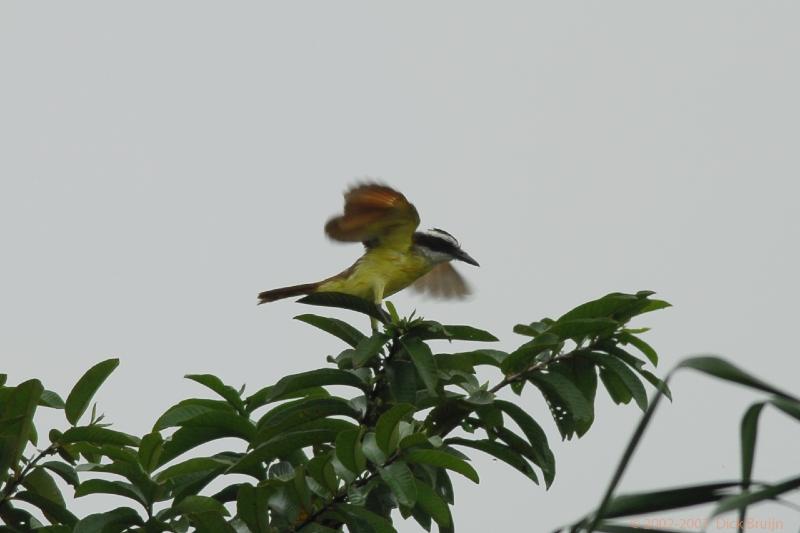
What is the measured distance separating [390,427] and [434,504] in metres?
0.21

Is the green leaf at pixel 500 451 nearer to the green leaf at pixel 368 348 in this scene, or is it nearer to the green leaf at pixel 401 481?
the green leaf at pixel 368 348

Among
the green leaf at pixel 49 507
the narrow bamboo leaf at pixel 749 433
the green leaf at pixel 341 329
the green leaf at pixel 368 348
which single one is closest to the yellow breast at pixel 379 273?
the green leaf at pixel 341 329

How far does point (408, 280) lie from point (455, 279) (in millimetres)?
782

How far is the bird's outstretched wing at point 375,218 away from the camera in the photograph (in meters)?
4.84

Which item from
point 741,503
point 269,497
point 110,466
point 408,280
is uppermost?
point 408,280

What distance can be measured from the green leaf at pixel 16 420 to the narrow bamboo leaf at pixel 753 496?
6.51ft

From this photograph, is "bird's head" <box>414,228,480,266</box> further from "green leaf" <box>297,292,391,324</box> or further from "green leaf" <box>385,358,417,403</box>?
"green leaf" <box>385,358,417,403</box>

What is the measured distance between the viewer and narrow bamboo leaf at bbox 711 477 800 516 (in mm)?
969

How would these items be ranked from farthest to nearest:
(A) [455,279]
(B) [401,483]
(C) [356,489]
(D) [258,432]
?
(A) [455,279] < (D) [258,432] < (C) [356,489] < (B) [401,483]

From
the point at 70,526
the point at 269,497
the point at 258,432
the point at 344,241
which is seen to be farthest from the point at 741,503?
the point at 344,241

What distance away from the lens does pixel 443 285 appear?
6.25 m

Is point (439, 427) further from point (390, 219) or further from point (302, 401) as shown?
point (390, 219)

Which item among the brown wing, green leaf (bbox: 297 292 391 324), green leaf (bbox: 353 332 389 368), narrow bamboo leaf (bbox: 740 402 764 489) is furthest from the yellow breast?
narrow bamboo leaf (bbox: 740 402 764 489)

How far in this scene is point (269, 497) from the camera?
2.44 m
